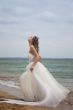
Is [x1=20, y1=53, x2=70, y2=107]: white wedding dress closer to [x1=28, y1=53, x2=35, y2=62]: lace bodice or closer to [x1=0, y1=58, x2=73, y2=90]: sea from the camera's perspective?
[x1=28, y1=53, x2=35, y2=62]: lace bodice

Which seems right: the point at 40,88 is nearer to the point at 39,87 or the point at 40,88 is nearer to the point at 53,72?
the point at 39,87

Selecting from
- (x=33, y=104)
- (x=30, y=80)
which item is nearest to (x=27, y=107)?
(x=33, y=104)

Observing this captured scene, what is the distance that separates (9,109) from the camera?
6840 millimetres

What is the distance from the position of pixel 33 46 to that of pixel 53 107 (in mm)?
1308

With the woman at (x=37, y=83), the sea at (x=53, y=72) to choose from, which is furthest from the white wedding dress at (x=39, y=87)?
the sea at (x=53, y=72)

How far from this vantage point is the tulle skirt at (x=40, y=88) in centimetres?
785

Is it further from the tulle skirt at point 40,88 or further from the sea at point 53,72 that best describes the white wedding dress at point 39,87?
the sea at point 53,72

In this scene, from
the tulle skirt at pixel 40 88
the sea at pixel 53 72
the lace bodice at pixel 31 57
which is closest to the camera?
the tulle skirt at pixel 40 88

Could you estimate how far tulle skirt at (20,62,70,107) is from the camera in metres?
7.85

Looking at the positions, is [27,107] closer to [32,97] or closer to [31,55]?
[32,97]

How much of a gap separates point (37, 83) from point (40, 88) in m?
0.12

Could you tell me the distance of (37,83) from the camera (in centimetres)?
793

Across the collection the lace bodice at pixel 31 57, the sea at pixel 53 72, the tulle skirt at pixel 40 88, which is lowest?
the sea at pixel 53 72

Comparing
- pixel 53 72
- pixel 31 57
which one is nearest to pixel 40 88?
pixel 31 57
